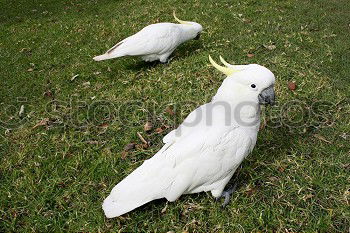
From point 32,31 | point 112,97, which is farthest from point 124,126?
point 32,31

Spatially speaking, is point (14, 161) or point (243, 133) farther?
point (14, 161)

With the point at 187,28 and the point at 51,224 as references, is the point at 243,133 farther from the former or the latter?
the point at 187,28

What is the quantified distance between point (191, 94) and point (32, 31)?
4452 mm

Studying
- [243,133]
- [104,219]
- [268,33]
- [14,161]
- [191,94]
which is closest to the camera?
[243,133]

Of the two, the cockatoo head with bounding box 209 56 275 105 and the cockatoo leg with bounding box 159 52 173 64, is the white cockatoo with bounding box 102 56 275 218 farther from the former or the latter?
the cockatoo leg with bounding box 159 52 173 64

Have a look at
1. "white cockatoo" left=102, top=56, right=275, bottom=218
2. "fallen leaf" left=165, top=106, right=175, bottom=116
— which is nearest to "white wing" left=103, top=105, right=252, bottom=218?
"white cockatoo" left=102, top=56, right=275, bottom=218

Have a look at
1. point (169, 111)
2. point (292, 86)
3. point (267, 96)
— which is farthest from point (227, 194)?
point (292, 86)

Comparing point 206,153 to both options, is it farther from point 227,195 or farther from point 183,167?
point 227,195

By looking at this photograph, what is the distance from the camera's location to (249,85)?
2.41 m

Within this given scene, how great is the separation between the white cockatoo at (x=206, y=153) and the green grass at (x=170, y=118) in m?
0.38

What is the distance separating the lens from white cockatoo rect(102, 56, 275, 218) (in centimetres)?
246

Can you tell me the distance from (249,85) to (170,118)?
156 centimetres

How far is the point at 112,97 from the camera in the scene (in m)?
4.37

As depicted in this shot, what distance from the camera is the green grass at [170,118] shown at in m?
2.79
